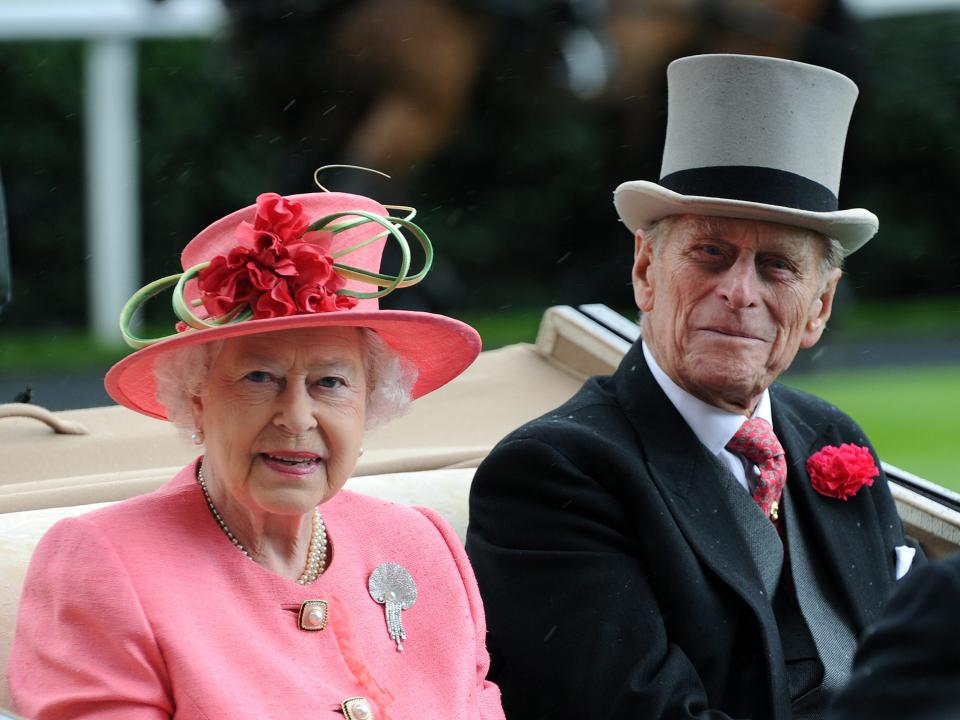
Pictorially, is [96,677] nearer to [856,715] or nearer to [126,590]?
[126,590]

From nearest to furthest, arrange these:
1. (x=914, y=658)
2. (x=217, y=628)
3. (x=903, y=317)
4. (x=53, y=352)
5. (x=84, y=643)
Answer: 1. (x=914, y=658)
2. (x=84, y=643)
3. (x=217, y=628)
4. (x=53, y=352)
5. (x=903, y=317)

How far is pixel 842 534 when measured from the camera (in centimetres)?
295

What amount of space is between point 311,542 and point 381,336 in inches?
12.7

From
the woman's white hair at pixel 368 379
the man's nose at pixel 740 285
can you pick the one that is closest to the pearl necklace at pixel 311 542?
the woman's white hair at pixel 368 379

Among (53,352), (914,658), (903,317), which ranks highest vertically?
(914,658)

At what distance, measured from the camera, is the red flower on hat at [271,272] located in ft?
7.42

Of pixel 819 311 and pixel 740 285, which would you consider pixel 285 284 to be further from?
pixel 819 311

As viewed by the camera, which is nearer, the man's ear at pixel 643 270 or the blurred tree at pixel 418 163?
the man's ear at pixel 643 270

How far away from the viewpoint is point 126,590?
7.07ft

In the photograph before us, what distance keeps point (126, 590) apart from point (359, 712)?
1.23ft

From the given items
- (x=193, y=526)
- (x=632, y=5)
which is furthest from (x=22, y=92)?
(x=193, y=526)

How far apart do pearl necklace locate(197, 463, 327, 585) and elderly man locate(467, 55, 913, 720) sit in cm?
39

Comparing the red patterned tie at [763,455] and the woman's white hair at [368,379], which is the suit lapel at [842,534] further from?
the woman's white hair at [368,379]

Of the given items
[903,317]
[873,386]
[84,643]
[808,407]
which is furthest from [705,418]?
[903,317]
